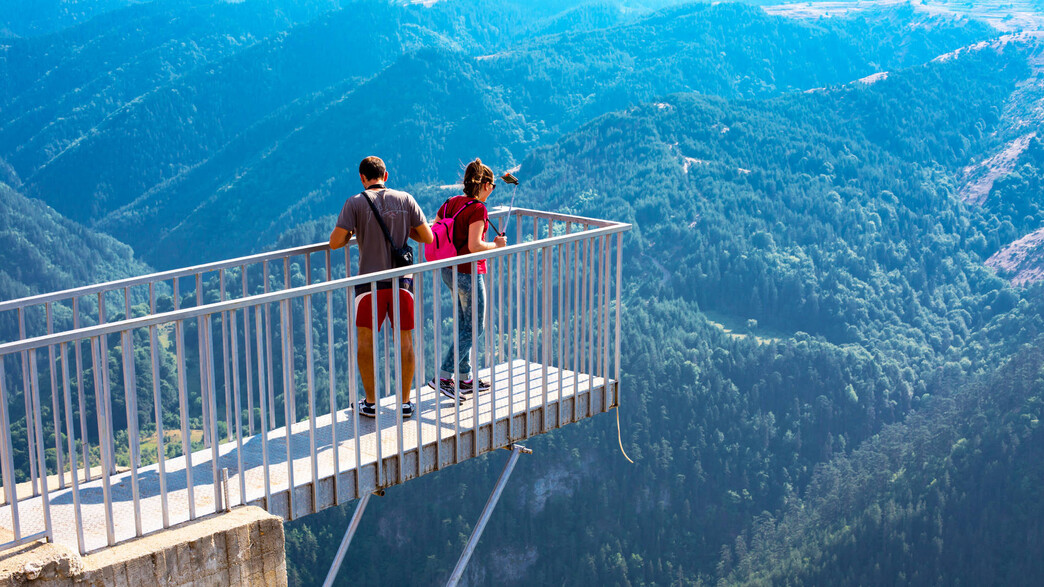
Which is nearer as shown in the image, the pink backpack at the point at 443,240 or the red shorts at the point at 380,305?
the red shorts at the point at 380,305

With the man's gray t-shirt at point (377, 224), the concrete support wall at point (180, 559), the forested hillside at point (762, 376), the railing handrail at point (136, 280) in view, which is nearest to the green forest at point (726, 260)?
the forested hillside at point (762, 376)

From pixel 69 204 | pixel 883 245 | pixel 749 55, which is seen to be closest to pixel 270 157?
pixel 69 204

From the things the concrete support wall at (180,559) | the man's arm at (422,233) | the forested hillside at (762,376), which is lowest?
the forested hillside at (762,376)

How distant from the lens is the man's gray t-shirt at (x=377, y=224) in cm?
667

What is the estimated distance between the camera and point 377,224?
263 inches

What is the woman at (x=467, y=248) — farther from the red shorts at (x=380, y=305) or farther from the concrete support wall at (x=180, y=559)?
the concrete support wall at (x=180, y=559)

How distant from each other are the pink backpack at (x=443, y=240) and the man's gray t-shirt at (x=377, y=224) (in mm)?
382

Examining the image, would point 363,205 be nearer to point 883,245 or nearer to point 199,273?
point 199,273

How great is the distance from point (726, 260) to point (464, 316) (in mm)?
131528

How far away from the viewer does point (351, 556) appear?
11206cm

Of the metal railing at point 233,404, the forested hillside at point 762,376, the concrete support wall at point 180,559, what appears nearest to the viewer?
the concrete support wall at point 180,559

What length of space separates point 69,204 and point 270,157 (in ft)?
116

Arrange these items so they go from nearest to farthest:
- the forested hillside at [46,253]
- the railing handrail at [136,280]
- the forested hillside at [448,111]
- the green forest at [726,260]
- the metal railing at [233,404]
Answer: the metal railing at [233,404]
the railing handrail at [136,280]
the green forest at [726,260]
the forested hillside at [46,253]
the forested hillside at [448,111]

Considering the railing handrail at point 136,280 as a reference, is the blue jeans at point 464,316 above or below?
below
